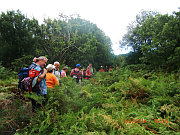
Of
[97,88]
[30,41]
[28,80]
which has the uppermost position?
[30,41]

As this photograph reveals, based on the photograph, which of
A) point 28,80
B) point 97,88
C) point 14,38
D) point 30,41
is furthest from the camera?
point 30,41

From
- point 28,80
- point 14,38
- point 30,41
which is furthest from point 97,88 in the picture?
point 14,38

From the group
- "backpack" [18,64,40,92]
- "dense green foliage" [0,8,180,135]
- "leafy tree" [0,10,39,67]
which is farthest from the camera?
"leafy tree" [0,10,39,67]

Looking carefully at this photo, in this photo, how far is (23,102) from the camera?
8.91ft

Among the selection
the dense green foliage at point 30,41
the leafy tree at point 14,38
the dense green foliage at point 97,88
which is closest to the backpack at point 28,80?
the dense green foliage at point 97,88

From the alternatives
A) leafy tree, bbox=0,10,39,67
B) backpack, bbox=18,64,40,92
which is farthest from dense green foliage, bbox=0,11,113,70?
backpack, bbox=18,64,40,92

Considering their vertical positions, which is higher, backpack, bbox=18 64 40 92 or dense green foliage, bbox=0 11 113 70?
dense green foliage, bbox=0 11 113 70

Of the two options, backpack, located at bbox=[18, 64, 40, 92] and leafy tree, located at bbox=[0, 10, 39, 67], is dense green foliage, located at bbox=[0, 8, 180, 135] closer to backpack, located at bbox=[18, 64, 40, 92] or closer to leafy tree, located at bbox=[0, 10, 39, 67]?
leafy tree, located at bbox=[0, 10, 39, 67]

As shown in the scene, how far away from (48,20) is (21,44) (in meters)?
5.83

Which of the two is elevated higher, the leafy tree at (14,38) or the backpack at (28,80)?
the leafy tree at (14,38)

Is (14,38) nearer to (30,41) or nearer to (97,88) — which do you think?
(30,41)

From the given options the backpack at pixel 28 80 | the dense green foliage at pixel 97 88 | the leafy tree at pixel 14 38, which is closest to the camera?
the dense green foliage at pixel 97 88

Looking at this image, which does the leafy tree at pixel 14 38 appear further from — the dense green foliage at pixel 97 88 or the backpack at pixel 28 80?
the backpack at pixel 28 80

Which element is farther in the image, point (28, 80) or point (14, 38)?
point (14, 38)
